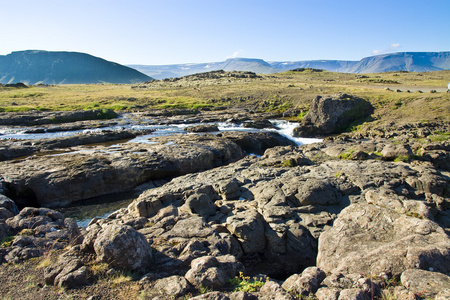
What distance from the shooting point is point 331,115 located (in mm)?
43812

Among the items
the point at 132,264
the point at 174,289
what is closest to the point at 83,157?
the point at 132,264

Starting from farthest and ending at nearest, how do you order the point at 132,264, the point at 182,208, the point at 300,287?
the point at 182,208 < the point at 132,264 < the point at 300,287

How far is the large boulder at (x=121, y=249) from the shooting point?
366 inches

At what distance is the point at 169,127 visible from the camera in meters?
A: 49.4

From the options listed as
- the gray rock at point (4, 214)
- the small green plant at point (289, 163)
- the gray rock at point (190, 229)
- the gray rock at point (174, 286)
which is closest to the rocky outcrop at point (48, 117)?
the gray rock at point (4, 214)

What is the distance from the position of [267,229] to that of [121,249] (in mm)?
6975

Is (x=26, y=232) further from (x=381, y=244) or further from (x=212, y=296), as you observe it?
(x=381, y=244)

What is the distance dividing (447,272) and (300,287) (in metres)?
4.29

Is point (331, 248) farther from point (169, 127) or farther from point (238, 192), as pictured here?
point (169, 127)

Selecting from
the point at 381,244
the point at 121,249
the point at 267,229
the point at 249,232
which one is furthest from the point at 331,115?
the point at 121,249

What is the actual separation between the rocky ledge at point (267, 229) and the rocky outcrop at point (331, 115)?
18071 millimetres

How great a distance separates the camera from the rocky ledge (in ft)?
27.5

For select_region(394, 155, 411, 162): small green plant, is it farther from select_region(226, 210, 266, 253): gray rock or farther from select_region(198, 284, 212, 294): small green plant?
select_region(198, 284, 212, 294): small green plant

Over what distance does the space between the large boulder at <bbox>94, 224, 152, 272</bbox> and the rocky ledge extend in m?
0.03
